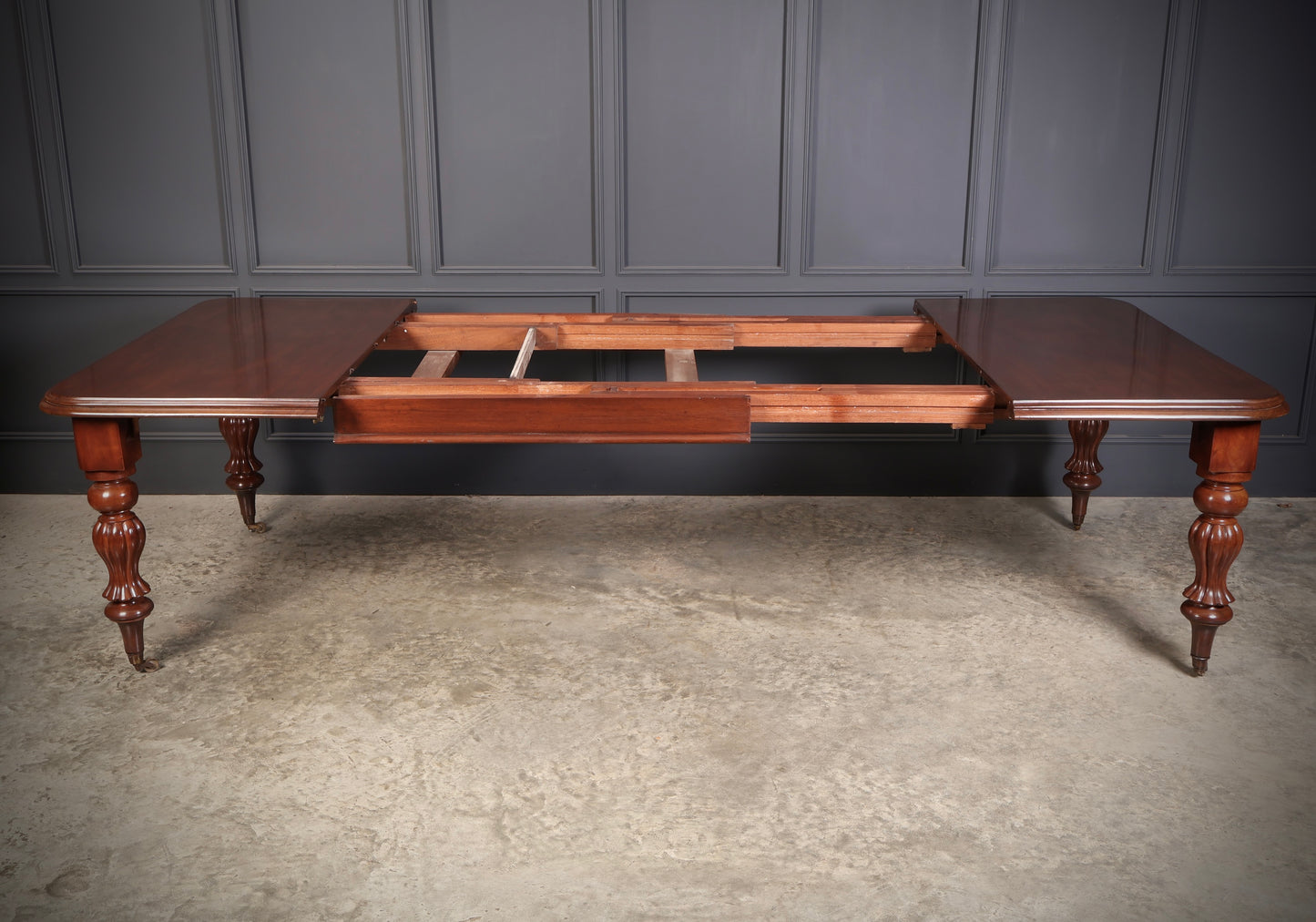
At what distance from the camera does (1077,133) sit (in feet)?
13.3

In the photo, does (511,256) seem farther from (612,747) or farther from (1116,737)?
(1116,737)

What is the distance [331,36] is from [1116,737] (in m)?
3.54

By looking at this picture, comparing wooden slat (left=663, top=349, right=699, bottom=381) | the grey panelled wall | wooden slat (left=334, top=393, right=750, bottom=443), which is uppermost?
the grey panelled wall

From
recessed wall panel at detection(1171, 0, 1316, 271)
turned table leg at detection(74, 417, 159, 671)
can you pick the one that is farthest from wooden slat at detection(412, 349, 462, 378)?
recessed wall panel at detection(1171, 0, 1316, 271)

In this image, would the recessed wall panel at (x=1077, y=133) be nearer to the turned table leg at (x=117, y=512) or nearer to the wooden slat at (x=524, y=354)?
the wooden slat at (x=524, y=354)

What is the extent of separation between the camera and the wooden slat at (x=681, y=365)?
10.5 feet

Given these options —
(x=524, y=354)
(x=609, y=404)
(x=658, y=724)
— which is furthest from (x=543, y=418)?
(x=658, y=724)

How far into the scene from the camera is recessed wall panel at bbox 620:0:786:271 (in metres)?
3.96

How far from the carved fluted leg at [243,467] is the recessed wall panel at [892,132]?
2272mm

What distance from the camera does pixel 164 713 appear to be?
277 cm

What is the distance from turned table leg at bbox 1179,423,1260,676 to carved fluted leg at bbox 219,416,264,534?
3.16m

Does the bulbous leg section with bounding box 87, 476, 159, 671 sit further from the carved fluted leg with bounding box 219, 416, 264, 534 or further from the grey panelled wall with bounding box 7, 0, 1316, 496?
the grey panelled wall with bounding box 7, 0, 1316, 496

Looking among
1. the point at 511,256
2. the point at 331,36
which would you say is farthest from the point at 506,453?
the point at 331,36

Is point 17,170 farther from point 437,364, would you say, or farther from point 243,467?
point 437,364
